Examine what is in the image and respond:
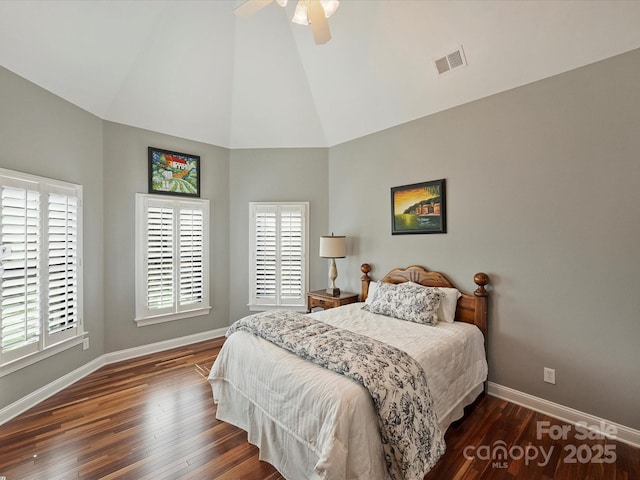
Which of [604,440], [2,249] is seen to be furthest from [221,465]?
[604,440]

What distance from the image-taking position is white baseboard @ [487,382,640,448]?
2.14 meters

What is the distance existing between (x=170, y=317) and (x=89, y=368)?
3.15ft

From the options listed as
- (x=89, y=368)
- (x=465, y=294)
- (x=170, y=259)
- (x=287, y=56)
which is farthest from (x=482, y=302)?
(x=89, y=368)

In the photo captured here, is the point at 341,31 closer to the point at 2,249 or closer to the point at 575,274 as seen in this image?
the point at 575,274

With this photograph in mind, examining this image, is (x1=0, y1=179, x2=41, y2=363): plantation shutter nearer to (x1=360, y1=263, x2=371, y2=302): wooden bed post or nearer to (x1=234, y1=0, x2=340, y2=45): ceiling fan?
(x1=234, y1=0, x2=340, y2=45): ceiling fan

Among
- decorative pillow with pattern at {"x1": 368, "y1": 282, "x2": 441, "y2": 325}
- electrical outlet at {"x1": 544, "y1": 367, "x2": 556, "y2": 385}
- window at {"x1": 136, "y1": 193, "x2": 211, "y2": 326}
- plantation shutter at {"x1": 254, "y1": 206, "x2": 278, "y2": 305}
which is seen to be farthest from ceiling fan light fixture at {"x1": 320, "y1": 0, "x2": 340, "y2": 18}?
electrical outlet at {"x1": 544, "y1": 367, "x2": 556, "y2": 385}

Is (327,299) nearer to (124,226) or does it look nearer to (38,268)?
(124,226)

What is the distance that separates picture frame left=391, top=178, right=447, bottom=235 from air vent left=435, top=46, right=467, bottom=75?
105 cm

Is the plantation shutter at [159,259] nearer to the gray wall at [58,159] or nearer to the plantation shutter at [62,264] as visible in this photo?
the gray wall at [58,159]

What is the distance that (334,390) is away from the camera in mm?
1561

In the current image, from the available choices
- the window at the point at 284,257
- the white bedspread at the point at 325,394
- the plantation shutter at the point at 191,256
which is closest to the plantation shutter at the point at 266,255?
the window at the point at 284,257

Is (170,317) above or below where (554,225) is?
below

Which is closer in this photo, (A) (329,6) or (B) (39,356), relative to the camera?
(A) (329,6)

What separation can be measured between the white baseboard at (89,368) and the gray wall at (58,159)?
53 millimetres
